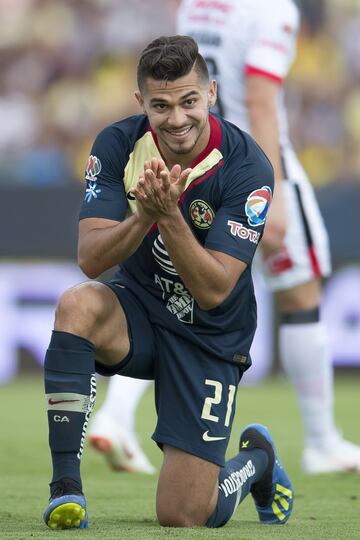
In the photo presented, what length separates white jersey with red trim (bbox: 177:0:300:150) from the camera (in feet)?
17.1

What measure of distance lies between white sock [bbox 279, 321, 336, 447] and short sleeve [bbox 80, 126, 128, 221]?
74.0 inches

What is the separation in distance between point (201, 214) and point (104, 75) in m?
9.07

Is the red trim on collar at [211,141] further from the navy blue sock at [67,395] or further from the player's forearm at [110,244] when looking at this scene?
the navy blue sock at [67,395]

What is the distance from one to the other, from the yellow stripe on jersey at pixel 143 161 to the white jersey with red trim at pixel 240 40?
150cm

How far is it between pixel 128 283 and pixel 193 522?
0.80 metres

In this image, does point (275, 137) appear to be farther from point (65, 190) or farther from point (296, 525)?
point (65, 190)

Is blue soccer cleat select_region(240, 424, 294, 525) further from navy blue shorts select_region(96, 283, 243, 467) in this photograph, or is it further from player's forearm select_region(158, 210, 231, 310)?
player's forearm select_region(158, 210, 231, 310)

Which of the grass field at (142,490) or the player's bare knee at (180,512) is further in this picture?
the player's bare knee at (180,512)

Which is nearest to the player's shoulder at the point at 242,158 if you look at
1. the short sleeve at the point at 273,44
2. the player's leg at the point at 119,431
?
the short sleeve at the point at 273,44

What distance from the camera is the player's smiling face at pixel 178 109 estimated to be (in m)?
3.53

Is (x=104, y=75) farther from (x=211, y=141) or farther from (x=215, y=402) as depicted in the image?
(x=215, y=402)

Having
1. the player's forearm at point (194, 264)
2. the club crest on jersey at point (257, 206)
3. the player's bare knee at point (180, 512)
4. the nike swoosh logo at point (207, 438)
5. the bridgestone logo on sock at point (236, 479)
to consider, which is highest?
the club crest on jersey at point (257, 206)

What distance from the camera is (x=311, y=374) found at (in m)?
5.39

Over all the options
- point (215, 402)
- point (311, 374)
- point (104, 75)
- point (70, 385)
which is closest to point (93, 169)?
point (70, 385)
